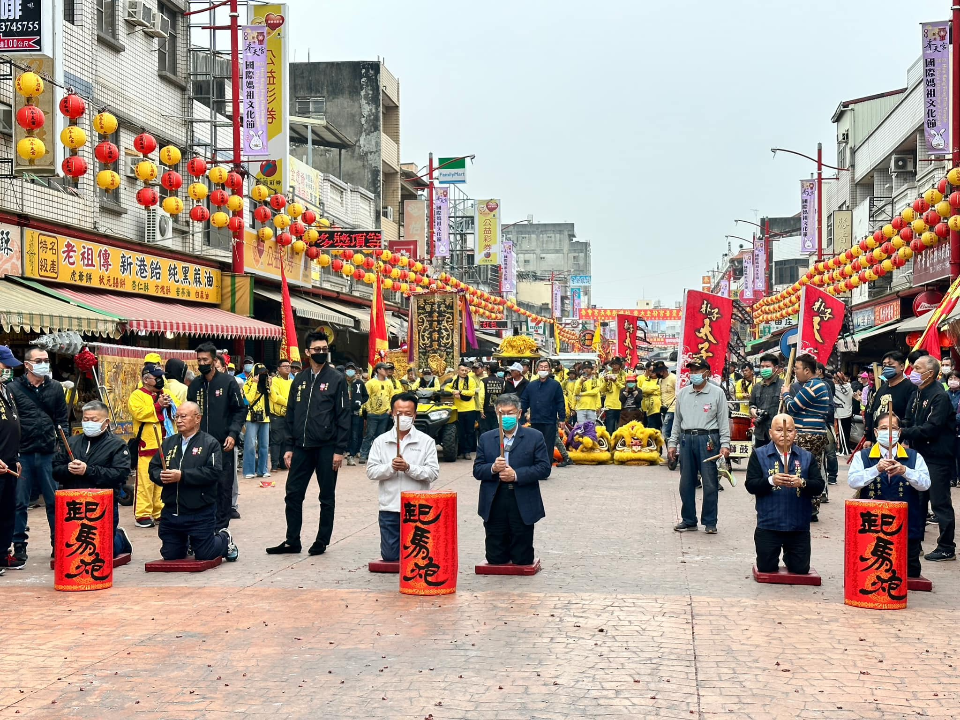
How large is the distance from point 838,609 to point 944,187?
1387 centimetres

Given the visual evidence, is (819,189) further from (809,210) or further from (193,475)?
(193,475)

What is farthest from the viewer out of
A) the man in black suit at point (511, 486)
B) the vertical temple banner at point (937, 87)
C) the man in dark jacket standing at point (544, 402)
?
the vertical temple banner at point (937, 87)

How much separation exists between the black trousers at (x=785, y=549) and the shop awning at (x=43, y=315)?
10.3m

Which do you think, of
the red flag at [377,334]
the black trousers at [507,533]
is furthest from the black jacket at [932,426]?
the red flag at [377,334]

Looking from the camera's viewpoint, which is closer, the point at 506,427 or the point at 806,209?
the point at 506,427

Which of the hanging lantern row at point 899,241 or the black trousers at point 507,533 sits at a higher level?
the hanging lantern row at point 899,241

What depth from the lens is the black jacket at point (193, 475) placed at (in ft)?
29.2

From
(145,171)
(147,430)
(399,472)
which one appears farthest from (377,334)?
(399,472)

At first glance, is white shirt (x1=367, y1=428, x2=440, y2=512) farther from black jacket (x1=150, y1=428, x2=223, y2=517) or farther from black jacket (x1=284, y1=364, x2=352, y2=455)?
black jacket (x1=150, y1=428, x2=223, y2=517)

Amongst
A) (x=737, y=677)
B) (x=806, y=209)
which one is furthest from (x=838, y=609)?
(x=806, y=209)

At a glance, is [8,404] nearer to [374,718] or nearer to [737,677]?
[374,718]

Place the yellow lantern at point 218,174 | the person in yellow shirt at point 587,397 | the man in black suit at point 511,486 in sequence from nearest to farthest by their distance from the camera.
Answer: the man in black suit at point 511,486, the yellow lantern at point 218,174, the person in yellow shirt at point 587,397

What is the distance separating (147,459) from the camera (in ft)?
38.1

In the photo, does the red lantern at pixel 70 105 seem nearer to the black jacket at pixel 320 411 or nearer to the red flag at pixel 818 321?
the black jacket at pixel 320 411
